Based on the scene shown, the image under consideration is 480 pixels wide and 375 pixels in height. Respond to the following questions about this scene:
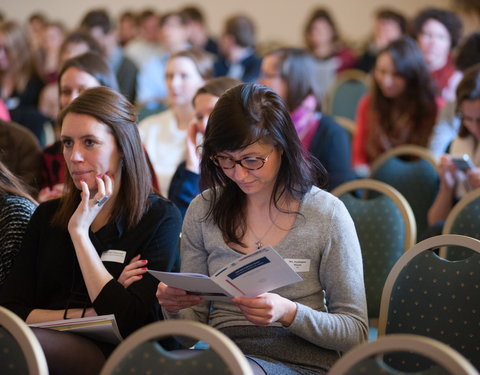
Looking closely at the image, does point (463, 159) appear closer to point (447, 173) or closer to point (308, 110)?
point (447, 173)

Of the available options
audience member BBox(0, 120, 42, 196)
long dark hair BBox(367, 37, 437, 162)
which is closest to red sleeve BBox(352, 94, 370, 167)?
long dark hair BBox(367, 37, 437, 162)

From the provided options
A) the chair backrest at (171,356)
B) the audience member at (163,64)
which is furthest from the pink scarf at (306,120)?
the audience member at (163,64)

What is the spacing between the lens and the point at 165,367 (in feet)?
4.91

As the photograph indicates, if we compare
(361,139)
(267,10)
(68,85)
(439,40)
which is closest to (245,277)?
(68,85)

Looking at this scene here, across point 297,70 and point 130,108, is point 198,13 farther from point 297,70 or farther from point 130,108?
point 130,108

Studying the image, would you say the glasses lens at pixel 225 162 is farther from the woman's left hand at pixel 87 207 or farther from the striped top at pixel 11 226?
the striped top at pixel 11 226

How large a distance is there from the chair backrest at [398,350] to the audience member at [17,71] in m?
4.64

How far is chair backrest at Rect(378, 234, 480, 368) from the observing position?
6.28ft

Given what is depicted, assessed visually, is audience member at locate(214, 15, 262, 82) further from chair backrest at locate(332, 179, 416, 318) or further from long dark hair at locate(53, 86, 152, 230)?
long dark hair at locate(53, 86, 152, 230)

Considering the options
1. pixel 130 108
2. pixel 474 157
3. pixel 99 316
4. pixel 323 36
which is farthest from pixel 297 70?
pixel 323 36

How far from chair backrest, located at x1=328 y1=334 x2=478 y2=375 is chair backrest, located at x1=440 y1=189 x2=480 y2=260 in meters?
1.15

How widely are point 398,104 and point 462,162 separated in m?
1.25

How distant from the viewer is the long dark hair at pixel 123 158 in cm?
228

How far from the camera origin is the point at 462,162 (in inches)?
117
